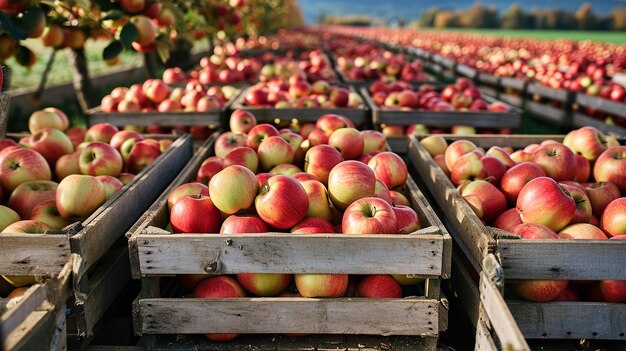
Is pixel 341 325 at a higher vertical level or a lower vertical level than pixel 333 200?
lower

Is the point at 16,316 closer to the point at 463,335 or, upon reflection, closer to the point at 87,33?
the point at 463,335

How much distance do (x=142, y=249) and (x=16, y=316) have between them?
652 mm

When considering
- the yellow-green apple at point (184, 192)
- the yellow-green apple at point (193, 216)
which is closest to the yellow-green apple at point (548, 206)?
the yellow-green apple at point (193, 216)

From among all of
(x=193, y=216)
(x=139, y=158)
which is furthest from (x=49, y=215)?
(x=139, y=158)

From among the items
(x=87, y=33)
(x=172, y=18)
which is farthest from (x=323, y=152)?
(x=87, y=33)

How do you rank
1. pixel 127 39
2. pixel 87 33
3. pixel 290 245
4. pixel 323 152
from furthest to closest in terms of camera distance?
pixel 87 33, pixel 127 39, pixel 323 152, pixel 290 245

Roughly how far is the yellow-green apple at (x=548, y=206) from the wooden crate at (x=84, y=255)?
79.5 inches

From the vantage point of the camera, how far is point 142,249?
2145mm

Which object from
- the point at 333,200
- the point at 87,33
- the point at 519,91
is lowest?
the point at 519,91

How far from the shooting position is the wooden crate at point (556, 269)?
2.09m

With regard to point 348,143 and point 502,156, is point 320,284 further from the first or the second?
Answer: point 502,156

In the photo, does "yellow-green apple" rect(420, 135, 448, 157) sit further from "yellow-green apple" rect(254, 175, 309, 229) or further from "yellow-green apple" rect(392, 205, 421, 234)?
"yellow-green apple" rect(254, 175, 309, 229)

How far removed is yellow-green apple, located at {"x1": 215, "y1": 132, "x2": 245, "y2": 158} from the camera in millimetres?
3512

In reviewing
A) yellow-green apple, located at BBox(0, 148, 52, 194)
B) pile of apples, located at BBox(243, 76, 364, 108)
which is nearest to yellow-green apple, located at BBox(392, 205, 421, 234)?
yellow-green apple, located at BBox(0, 148, 52, 194)
